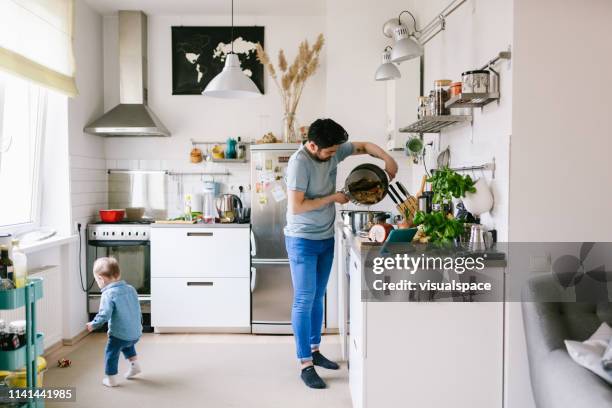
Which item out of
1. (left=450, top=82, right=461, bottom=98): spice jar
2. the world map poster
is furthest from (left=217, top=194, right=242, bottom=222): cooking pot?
(left=450, top=82, right=461, bottom=98): spice jar

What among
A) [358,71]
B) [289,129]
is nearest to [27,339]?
[289,129]

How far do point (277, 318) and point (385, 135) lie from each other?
5.78ft

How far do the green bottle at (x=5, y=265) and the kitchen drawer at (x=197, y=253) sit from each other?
1705 mm

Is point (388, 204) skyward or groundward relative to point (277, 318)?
skyward

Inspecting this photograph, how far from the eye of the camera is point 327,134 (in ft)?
9.51

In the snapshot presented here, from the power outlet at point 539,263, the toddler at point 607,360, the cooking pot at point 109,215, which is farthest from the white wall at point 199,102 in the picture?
the toddler at point 607,360

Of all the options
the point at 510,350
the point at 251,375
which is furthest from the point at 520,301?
the point at 251,375

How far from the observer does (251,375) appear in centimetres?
335

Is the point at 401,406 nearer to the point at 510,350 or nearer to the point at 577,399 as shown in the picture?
the point at 510,350

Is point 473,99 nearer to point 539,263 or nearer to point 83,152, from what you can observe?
point 539,263

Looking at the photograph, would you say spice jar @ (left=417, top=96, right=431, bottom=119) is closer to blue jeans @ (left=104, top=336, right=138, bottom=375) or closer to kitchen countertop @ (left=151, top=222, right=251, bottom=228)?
kitchen countertop @ (left=151, top=222, right=251, bottom=228)

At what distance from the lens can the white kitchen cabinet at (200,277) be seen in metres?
4.23

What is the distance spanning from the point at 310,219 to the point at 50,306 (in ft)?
6.84

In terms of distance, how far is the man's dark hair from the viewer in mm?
2898
